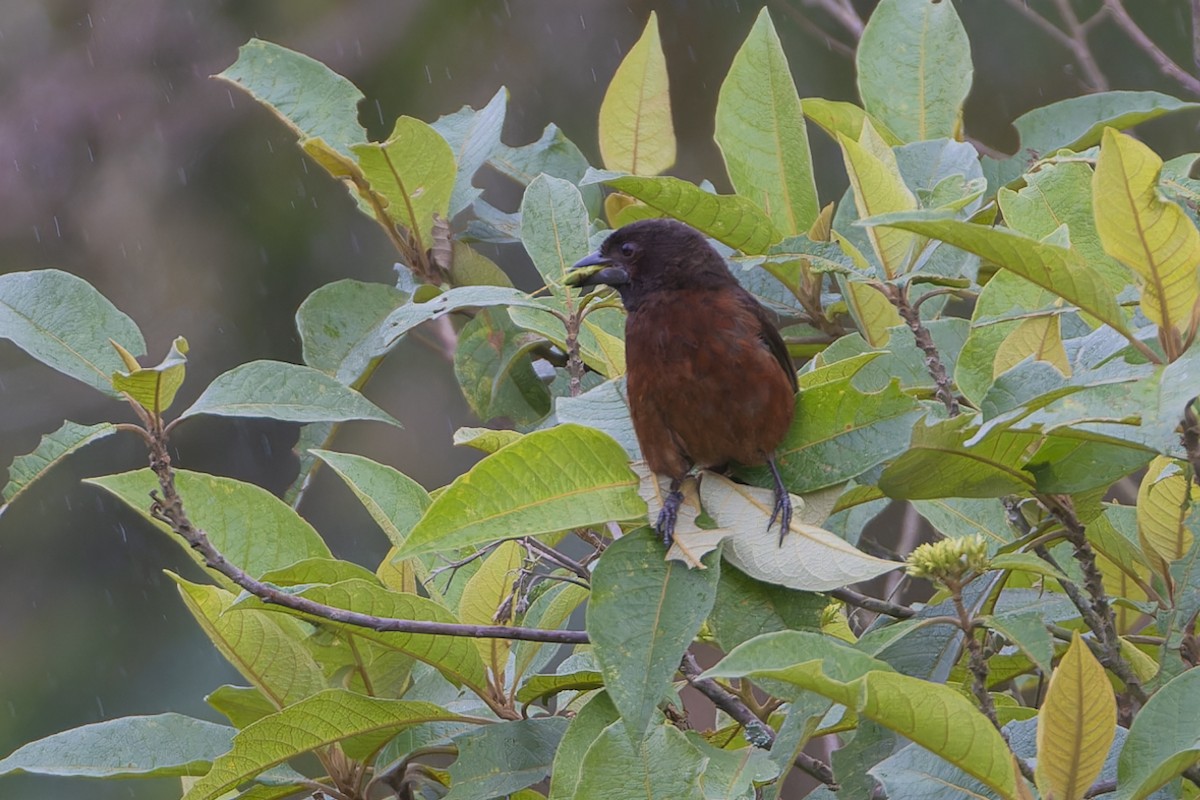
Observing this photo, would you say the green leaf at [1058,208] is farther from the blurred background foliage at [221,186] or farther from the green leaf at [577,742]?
the blurred background foliage at [221,186]

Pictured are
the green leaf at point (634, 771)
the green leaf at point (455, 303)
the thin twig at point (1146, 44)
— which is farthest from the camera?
the thin twig at point (1146, 44)

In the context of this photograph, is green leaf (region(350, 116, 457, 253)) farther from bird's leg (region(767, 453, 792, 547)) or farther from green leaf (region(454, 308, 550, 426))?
bird's leg (region(767, 453, 792, 547))

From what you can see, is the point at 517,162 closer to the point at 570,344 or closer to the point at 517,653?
the point at 570,344

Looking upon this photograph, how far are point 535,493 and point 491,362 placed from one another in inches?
36.6

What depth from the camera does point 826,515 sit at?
1.79 meters

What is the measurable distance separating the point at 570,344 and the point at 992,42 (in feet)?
17.4

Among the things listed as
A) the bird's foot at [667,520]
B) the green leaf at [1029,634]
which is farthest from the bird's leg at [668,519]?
the green leaf at [1029,634]

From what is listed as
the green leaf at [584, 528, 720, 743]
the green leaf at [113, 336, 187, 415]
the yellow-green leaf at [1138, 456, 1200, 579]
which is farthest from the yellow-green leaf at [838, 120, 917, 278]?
the green leaf at [113, 336, 187, 415]

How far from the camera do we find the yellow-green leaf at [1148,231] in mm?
1520

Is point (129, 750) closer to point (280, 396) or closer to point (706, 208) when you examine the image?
point (280, 396)

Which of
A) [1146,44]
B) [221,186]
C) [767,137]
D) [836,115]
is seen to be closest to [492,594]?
[767,137]

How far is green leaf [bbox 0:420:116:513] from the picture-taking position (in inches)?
71.4

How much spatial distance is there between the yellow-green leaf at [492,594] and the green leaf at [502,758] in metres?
0.12

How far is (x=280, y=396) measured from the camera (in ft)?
6.32
